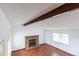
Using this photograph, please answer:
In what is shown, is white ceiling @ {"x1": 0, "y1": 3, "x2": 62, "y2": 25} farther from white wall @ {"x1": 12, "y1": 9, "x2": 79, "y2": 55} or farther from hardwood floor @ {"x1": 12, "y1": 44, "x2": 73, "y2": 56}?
hardwood floor @ {"x1": 12, "y1": 44, "x2": 73, "y2": 56}

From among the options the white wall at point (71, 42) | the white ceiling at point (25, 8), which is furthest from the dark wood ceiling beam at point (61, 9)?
the white wall at point (71, 42)

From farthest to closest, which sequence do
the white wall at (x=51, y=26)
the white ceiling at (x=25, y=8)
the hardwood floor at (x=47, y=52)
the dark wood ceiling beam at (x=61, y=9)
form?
the hardwood floor at (x=47, y=52), the white wall at (x=51, y=26), the dark wood ceiling beam at (x=61, y=9), the white ceiling at (x=25, y=8)

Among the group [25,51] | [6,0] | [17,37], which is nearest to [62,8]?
[6,0]

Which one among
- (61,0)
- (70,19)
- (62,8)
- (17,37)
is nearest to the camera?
(61,0)

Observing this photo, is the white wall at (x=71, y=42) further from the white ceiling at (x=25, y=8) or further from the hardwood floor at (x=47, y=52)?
the white ceiling at (x=25, y=8)

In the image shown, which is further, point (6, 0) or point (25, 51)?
point (25, 51)

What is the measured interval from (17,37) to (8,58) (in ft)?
2.96

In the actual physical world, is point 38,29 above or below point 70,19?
below

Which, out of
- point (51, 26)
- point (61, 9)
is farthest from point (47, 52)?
point (61, 9)

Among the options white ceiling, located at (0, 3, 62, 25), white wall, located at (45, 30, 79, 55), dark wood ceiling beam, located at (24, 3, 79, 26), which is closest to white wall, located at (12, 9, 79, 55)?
white wall, located at (45, 30, 79, 55)

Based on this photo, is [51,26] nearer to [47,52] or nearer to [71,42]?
[47,52]

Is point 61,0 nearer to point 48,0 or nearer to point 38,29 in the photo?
point 48,0

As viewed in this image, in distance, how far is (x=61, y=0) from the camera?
9.9 inches

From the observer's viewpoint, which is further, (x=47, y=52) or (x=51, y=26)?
(x=47, y=52)
